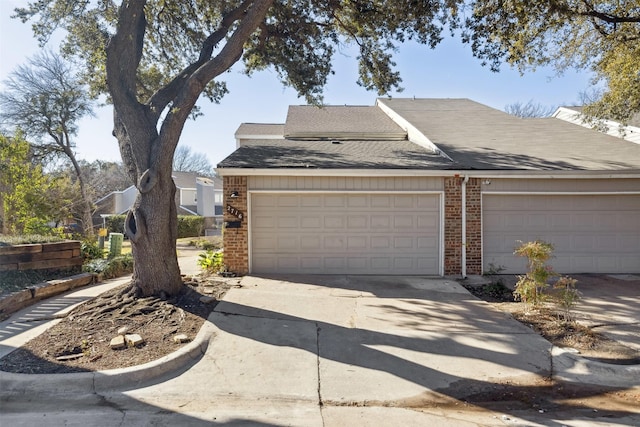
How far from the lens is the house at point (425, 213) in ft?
30.1

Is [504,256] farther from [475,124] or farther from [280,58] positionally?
[280,58]

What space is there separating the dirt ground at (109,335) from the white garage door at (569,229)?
22.6 ft

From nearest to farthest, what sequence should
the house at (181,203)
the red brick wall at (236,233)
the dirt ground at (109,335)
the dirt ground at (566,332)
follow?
the dirt ground at (109,335)
the dirt ground at (566,332)
the red brick wall at (236,233)
the house at (181,203)

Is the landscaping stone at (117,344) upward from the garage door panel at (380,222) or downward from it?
downward

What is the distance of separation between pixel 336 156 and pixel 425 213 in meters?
2.78

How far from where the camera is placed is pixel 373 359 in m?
4.90

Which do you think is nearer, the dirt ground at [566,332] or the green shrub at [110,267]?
the dirt ground at [566,332]

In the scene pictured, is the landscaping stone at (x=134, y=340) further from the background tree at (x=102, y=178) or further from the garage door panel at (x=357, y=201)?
the background tree at (x=102, y=178)

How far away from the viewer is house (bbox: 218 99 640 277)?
30.1 feet

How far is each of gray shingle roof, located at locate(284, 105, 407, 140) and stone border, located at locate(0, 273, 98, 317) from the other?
7704 millimetres

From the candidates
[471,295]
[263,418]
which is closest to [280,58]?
[471,295]

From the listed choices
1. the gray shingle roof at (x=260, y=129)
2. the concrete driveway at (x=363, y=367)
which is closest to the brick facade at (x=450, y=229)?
the concrete driveway at (x=363, y=367)

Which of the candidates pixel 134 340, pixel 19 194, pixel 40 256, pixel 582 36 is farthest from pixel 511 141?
pixel 19 194

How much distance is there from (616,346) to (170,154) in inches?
288
